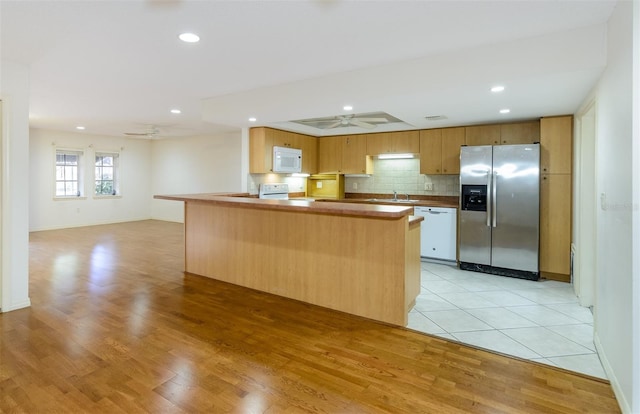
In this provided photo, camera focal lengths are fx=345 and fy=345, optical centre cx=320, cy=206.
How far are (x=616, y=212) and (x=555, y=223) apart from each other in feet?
8.88

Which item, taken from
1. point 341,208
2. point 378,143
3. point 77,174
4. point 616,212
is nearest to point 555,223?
point 616,212

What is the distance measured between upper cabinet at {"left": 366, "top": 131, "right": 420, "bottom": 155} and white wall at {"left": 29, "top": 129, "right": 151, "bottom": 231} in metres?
6.89

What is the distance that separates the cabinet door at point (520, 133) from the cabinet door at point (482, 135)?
0.08 metres

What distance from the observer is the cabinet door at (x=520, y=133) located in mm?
4848

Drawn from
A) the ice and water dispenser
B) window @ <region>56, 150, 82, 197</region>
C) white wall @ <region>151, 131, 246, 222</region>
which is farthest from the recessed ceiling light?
window @ <region>56, 150, 82, 197</region>

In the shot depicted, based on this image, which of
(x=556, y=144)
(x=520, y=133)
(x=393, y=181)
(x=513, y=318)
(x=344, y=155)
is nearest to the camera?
(x=513, y=318)

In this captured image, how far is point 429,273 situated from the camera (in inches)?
188

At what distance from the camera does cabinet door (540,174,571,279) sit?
14.4 feet

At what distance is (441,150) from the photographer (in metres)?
5.57

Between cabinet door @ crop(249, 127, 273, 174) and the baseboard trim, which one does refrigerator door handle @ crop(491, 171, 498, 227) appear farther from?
cabinet door @ crop(249, 127, 273, 174)

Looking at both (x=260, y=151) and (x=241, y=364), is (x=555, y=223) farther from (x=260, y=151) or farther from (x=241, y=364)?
(x=260, y=151)

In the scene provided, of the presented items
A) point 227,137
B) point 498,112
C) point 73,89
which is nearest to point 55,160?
point 227,137

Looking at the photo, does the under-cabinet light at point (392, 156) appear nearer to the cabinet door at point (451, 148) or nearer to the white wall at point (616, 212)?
the cabinet door at point (451, 148)

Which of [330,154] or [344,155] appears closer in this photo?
[344,155]
